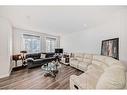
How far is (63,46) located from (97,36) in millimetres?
3288

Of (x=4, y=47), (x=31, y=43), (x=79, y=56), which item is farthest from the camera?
(x=31, y=43)

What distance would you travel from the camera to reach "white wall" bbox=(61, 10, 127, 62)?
285 centimetres

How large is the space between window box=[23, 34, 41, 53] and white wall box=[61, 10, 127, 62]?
6.97 ft

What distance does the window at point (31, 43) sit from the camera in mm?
5312

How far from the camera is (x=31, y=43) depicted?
5.67 metres

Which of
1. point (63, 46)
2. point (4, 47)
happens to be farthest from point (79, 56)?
point (4, 47)

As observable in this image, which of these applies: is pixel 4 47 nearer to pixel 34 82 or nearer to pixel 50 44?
pixel 34 82

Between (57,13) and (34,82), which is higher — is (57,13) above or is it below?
above

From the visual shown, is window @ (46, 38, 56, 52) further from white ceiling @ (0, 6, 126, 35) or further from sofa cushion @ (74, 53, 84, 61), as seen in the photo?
white ceiling @ (0, 6, 126, 35)

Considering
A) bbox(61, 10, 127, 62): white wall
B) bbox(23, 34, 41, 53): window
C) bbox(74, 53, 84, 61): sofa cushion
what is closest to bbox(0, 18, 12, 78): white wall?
bbox(23, 34, 41, 53): window
